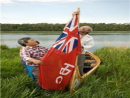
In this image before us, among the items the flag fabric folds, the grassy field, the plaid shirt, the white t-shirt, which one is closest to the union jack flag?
the flag fabric folds

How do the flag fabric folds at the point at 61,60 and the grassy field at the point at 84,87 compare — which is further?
the grassy field at the point at 84,87

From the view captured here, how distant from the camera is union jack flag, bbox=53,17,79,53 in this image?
9.45 feet

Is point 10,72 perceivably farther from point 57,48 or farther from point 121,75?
point 121,75

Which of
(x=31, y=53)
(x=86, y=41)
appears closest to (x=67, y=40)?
(x=31, y=53)

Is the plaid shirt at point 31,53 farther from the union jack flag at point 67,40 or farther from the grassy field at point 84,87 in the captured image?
the grassy field at point 84,87

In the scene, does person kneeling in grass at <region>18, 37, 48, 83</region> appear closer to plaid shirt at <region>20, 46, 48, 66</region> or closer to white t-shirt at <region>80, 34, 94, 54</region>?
plaid shirt at <region>20, 46, 48, 66</region>

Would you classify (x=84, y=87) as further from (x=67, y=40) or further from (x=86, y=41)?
(x=86, y=41)

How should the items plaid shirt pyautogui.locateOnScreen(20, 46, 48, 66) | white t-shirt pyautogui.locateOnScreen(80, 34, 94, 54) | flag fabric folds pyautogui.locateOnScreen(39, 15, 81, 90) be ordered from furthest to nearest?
white t-shirt pyautogui.locateOnScreen(80, 34, 94, 54)
plaid shirt pyautogui.locateOnScreen(20, 46, 48, 66)
flag fabric folds pyautogui.locateOnScreen(39, 15, 81, 90)

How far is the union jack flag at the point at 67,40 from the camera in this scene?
9.45 ft

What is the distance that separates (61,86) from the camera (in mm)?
3090

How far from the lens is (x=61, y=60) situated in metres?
2.87

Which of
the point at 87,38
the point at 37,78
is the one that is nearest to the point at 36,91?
the point at 37,78

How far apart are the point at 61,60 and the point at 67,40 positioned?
327 millimetres

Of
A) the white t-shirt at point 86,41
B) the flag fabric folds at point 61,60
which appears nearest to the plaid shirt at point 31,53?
the flag fabric folds at point 61,60
